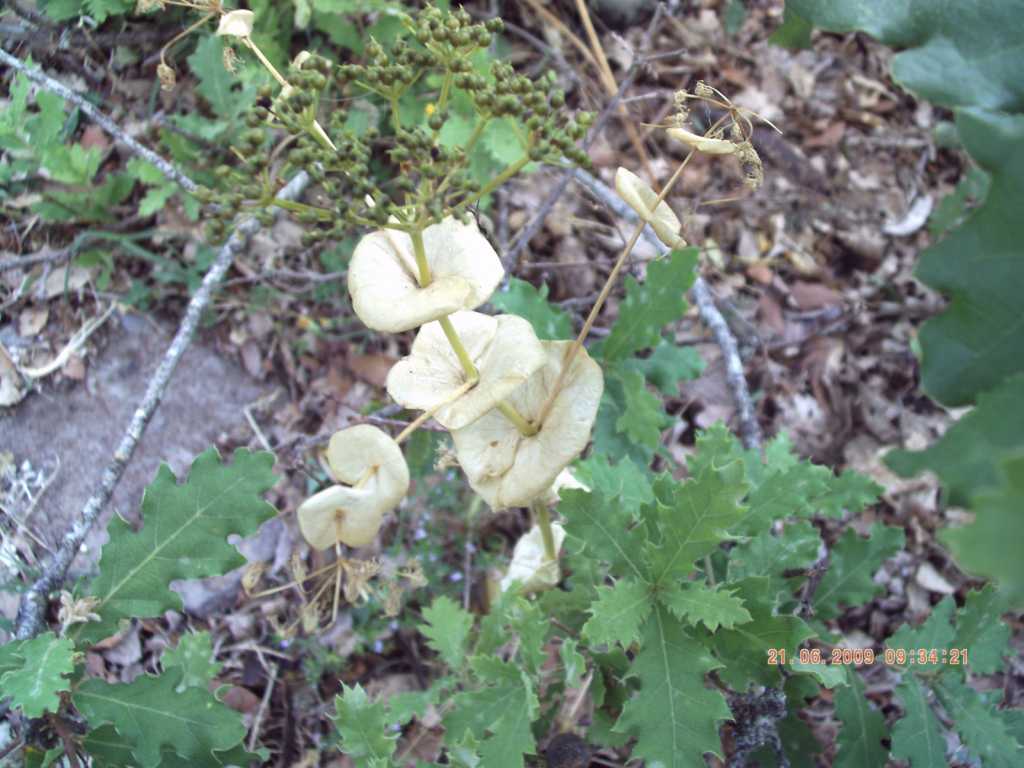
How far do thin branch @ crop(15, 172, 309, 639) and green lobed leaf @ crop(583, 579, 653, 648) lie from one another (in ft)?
3.72

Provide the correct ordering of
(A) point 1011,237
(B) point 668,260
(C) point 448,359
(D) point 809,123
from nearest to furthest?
(A) point 1011,237
(C) point 448,359
(B) point 668,260
(D) point 809,123

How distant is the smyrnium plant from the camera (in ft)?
4.09

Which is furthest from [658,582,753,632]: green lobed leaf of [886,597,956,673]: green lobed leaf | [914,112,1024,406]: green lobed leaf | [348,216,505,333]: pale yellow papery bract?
[348,216,505,333]: pale yellow papery bract

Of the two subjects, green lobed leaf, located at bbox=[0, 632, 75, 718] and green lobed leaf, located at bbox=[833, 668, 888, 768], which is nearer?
green lobed leaf, located at bbox=[0, 632, 75, 718]

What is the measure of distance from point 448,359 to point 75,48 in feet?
7.63

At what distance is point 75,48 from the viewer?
2963 millimetres

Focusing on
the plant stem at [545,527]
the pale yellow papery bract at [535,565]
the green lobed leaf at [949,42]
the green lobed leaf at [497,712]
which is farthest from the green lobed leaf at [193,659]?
the green lobed leaf at [949,42]

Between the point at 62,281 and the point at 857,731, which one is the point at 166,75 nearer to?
the point at 62,281

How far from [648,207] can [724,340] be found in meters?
1.28

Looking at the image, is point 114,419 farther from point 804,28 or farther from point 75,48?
point 804,28

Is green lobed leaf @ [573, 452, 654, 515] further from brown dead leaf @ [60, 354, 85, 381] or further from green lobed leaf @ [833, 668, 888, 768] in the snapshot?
brown dead leaf @ [60, 354, 85, 381]

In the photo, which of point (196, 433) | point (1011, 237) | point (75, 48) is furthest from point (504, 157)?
point (1011, 237)

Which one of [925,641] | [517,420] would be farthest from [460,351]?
[925,641]

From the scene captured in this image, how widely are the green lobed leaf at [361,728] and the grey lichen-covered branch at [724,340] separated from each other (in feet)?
4.31
